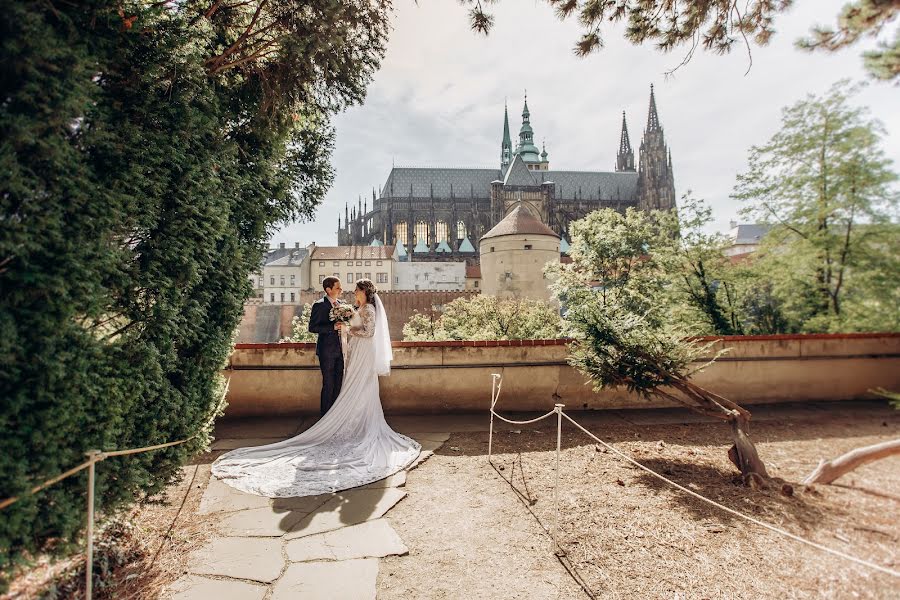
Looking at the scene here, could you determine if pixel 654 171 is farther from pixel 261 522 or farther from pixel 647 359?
pixel 261 522

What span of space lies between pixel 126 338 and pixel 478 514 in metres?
2.50

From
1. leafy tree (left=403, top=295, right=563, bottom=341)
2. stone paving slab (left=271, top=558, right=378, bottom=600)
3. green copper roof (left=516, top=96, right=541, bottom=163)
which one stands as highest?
green copper roof (left=516, top=96, right=541, bottom=163)

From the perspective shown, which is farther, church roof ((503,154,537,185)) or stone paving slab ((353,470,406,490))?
church roof ((503,154,537,185))

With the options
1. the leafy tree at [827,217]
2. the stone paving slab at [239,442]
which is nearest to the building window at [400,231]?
the leafy tree at [827,217]

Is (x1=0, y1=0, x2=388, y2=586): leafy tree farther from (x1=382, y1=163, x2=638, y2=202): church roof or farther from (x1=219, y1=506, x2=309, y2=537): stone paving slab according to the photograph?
(x1=382, y1=163, x2=638, y2=202): church roof

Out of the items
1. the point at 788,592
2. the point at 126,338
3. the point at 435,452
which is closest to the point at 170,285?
the point at 126,338

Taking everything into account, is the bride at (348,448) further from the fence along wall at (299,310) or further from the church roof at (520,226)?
the church roof at (520,226)

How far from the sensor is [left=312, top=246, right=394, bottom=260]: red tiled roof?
5291 centimetres

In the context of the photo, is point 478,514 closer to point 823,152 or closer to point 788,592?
point 788,592

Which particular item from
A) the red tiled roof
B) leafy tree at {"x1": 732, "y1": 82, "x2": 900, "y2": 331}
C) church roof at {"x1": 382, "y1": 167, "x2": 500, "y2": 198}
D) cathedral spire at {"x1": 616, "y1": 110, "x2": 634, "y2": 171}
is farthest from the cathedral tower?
leafy tree at {"x1": 732, "y1": 82, "x2": 900, "y2": 331}

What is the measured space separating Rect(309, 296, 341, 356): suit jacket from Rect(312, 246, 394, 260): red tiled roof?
159 feet

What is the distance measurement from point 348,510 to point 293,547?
1.88 ft

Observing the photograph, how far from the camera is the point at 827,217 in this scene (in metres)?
11.4

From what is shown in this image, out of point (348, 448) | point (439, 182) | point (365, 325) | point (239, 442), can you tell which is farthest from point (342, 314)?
point (439, 182)
